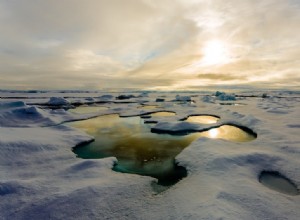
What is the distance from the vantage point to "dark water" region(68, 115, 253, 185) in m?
8.84

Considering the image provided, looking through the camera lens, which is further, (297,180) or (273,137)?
(273,137)

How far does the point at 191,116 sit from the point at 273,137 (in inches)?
503

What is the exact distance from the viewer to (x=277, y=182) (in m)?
7.47

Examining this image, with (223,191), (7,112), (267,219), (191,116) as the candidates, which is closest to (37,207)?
(223,191)

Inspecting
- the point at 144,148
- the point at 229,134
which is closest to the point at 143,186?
the point at 144,148

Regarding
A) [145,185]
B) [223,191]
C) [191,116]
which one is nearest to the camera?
[223,191]

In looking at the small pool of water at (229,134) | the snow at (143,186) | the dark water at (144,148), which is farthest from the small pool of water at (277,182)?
the small pool of water at (229,134)

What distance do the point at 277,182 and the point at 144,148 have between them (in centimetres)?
694

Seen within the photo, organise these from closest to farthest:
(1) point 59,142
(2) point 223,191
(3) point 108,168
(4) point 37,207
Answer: (4) point 37,207, (2) point 223,191, (3) point 108,168, (1) point 59,142

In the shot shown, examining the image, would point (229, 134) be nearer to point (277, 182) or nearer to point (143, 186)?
point (277, 182)

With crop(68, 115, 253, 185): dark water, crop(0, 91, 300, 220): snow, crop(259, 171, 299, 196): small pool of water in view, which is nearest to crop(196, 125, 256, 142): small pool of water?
crop(68, 115, 253, 185): dark water

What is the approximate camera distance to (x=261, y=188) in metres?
6.60

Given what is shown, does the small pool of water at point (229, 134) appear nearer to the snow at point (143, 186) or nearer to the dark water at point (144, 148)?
the dark water at point (144, 148)

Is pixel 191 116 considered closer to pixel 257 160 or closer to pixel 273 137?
pixel 273 137
